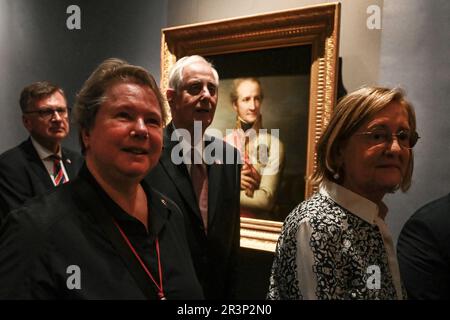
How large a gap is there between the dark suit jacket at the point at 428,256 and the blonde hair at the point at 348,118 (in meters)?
0.28

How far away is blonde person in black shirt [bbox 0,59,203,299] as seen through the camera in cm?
81

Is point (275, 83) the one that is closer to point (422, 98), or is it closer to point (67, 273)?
point (422, 98)

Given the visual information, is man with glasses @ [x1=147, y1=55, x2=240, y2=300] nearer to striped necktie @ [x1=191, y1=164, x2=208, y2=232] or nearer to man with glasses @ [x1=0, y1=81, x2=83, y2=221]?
striped necktie @ [x1=191, y1=164, x2=208, y2=232]

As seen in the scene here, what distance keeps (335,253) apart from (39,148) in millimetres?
1356

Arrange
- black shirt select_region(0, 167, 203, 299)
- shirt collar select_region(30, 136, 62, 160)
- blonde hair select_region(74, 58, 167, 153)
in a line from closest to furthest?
1. black shirt select_region(0, 167, 203, 299)
2. blonde hair select_region(74, 58, 167, 153)
3. shirt collar select_region(30, 136, 62, 160)

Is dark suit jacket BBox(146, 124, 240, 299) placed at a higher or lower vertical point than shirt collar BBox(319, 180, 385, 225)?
lower

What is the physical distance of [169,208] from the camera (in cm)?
117

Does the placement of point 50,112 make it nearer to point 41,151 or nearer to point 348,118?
point 41,151

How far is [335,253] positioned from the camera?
1022 mm

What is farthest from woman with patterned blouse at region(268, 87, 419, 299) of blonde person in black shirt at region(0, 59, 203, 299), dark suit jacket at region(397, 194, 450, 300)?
blonde person in black shirt at region(0, 59, 203, 299)

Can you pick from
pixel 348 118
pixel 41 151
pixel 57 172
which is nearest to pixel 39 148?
pixel 41 151

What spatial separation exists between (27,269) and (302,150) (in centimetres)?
129

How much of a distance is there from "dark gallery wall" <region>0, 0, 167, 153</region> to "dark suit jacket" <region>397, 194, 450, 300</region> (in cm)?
151
